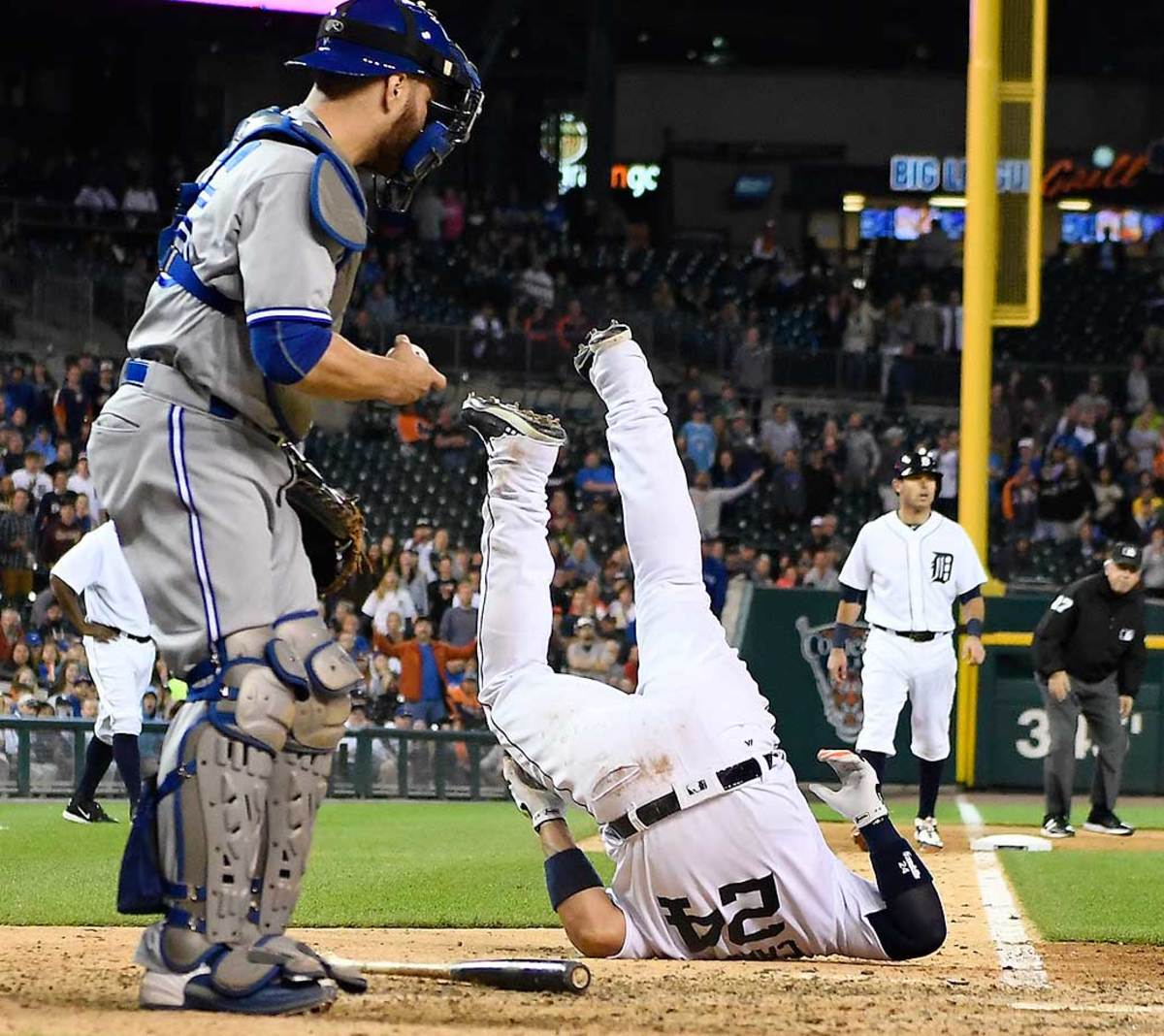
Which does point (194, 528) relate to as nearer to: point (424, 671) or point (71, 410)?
point (424, 671)

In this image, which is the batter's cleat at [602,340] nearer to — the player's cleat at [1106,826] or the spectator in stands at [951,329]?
the player's cleat at [1106,826]

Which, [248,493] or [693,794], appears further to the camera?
[693,794]

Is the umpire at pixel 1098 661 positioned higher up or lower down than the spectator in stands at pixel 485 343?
lower down

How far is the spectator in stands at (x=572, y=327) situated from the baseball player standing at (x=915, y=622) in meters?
10.1

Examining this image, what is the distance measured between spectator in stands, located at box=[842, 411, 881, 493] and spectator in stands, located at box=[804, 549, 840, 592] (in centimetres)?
298

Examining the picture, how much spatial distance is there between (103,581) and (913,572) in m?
4.12

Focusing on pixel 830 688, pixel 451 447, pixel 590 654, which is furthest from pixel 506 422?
pixel 451 447

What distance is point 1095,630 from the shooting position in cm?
1082

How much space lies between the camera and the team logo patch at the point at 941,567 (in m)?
10.2

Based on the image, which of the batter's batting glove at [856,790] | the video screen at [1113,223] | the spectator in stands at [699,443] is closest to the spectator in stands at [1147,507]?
the spectator in stands at [699,443]

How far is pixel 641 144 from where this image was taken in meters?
31.4

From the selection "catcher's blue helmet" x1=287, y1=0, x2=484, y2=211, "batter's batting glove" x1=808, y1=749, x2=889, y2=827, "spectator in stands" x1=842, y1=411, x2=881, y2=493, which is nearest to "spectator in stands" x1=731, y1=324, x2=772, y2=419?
"spectator in stands" x1=842, y1=411, x2=881, y2=493

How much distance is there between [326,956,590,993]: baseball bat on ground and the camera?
441cm

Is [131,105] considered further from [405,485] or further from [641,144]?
[405,485]
